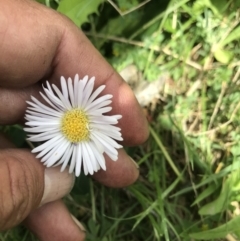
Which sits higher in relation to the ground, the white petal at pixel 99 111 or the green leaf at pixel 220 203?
the white petal at pixel 99 111

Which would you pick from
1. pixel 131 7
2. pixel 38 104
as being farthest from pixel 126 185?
pixel 131 7

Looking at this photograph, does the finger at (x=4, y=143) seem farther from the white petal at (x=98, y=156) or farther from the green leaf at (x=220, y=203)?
the green leaf at (x=220, y=203)

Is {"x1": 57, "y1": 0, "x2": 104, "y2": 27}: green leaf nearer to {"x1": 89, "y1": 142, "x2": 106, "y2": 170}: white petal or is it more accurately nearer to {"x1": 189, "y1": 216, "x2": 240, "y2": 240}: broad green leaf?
{"x1": 89, "y1": 142, "x2": 106, "y2": 170}: white petal

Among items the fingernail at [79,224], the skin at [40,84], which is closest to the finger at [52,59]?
the skin at [40,84]

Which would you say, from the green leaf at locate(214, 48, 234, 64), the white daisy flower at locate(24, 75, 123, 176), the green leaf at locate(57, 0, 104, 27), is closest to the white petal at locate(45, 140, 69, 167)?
the white daisy flower at locate(24, 75, 123, 176)

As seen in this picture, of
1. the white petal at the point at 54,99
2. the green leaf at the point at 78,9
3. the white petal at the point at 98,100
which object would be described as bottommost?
the white petal at the point at 98,100

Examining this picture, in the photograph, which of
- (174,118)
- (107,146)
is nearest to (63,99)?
(107,146)
